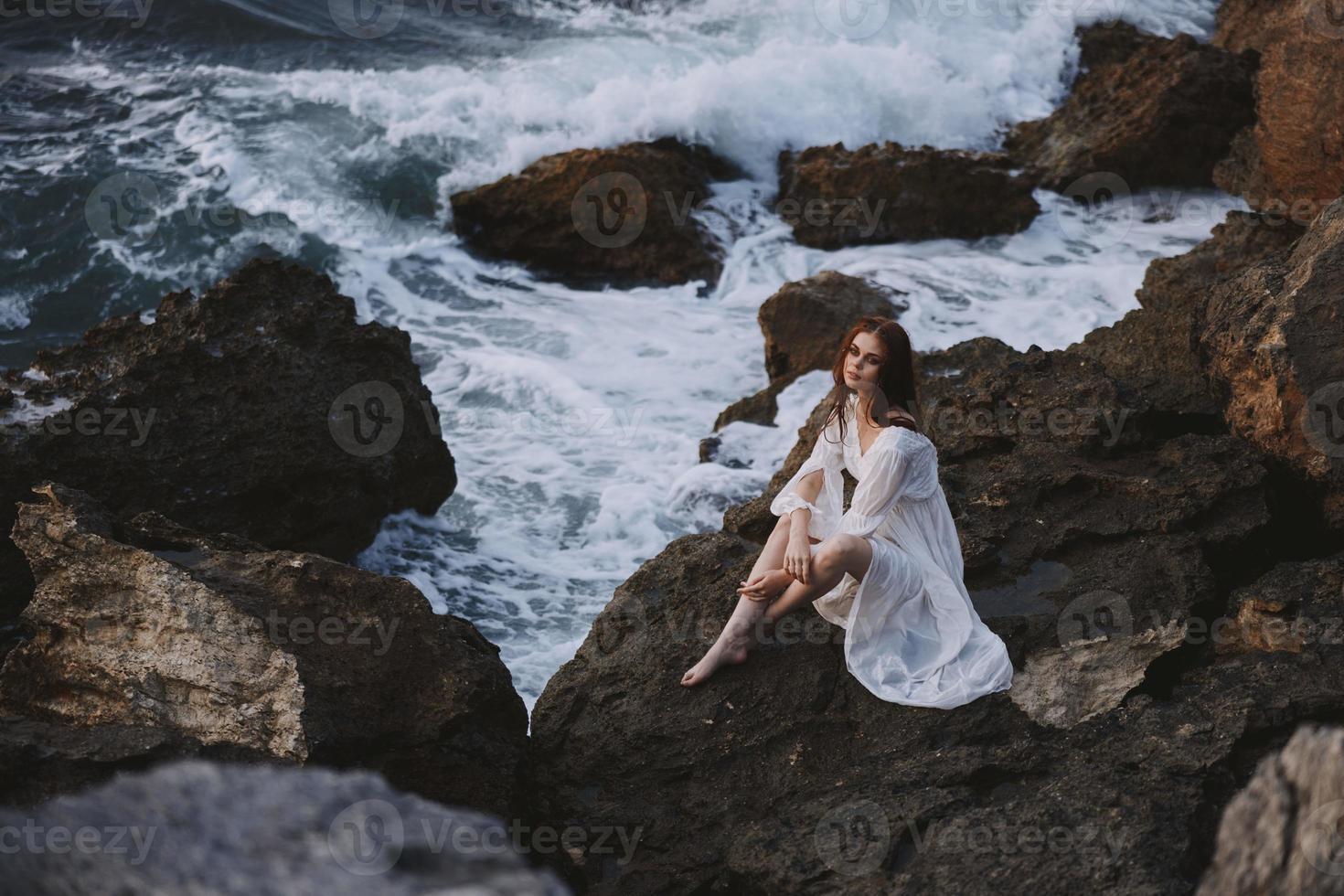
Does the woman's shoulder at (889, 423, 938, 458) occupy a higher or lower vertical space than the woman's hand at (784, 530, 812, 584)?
higher

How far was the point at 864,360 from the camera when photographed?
15.7 ft

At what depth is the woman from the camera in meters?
4.46

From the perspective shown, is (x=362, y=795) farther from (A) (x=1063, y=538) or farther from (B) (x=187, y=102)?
(B) (x=187, y=102)

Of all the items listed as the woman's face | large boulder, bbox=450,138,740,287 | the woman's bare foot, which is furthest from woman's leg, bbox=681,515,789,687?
large boulder, bbox=450,138,740,287

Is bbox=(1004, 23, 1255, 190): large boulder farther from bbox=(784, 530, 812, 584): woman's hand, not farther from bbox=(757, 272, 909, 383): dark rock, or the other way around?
bbox=(784, 530, 812, 584): woman's hand

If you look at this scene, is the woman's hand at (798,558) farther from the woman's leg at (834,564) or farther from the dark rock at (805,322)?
the dark rock at (805,322)

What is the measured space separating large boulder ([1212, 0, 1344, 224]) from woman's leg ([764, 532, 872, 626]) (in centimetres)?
473

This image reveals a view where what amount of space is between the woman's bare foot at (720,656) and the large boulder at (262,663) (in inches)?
25.3

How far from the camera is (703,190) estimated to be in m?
12.5

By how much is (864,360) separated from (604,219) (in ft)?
23.4

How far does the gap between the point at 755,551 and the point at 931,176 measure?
7.09 meters

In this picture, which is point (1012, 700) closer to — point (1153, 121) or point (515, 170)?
point (1153, 121)

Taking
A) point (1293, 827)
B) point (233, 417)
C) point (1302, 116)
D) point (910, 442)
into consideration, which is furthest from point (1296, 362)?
point (233, 417)

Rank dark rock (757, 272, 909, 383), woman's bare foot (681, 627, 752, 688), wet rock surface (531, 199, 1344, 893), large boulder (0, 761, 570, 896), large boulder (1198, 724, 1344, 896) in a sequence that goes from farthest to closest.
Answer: dark rock (757, 272, 909, 383) → woman's bare foot (681, 627, 752, 688) → wet rock surface (531, 199, 1344, 893) → large boulder (1198, 724, 1344, 896) → large boulder (0, 761, 570, 896)
